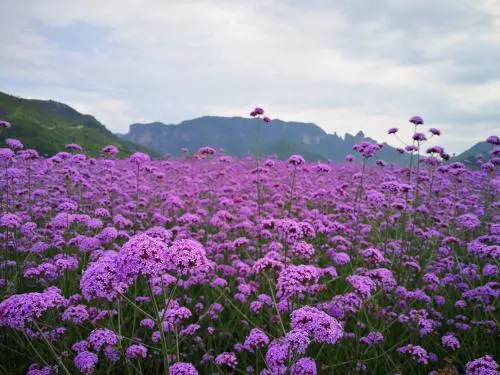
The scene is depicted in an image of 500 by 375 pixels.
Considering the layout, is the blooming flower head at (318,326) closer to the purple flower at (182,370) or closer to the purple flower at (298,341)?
the purple flower at (298,341)

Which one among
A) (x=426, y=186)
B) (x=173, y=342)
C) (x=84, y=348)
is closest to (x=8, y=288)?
(x=84, y=348)

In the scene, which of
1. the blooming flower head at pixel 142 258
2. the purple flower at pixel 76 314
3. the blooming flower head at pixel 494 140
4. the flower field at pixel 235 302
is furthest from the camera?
the blooming flower head at pixel 494 140

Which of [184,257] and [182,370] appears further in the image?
[182,370]

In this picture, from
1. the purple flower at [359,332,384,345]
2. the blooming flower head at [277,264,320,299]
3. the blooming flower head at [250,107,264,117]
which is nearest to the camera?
the blooming flower head at [277,264,320,299]

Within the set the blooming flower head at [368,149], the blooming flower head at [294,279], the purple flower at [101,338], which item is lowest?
the purple flower at [101,338]

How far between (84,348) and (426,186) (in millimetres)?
15191

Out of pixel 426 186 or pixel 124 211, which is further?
pixel 426 186

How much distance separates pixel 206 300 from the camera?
6688 millimetres

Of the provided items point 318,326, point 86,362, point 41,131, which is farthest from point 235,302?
point 41,131

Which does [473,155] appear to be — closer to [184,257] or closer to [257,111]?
[257,111]

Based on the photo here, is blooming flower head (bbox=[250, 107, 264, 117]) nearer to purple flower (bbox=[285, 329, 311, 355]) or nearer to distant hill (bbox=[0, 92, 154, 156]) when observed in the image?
purple flower (bbox=[285, 329, 311, 355])

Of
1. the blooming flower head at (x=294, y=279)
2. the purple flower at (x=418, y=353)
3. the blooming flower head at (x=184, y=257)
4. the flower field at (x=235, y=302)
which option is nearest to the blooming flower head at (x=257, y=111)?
the flower field at (x=235, y=302)

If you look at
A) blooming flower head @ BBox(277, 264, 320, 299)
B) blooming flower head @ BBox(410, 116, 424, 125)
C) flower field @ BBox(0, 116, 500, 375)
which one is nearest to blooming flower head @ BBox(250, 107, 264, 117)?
flower field @ BBox(0, 116, 500, 375)

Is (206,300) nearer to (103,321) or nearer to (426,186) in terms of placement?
(103,321)
